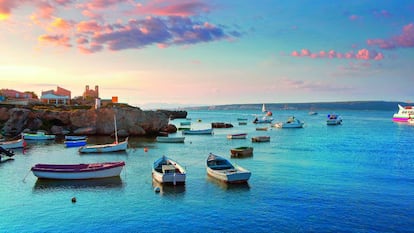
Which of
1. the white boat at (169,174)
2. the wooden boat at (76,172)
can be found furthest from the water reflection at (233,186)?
the wooden boat at (76,172)

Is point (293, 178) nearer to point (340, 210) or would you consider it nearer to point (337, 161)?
point (340, 210)

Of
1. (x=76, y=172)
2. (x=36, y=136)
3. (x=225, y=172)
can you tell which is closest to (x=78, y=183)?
(x=76, y=172)

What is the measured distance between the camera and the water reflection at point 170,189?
35.6 metres

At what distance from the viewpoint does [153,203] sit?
32.6 metres

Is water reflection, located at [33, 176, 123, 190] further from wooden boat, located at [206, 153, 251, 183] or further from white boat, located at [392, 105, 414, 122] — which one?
white boat, located at [392, 105, 414, 122]

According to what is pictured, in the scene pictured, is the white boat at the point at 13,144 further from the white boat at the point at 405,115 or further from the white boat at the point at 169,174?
the white boat at the point at 405,115

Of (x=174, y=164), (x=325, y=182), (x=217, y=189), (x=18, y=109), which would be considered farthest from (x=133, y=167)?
(x=18, y=109)

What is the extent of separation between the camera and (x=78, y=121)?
9488 centimetres

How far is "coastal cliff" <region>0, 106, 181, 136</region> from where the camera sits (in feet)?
302

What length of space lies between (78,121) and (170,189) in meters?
65.8

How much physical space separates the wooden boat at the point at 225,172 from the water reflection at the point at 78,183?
35.4ft

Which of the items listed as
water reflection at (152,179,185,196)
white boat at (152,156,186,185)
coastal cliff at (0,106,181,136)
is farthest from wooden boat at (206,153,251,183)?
coastal cliff at (0,106,181,136)

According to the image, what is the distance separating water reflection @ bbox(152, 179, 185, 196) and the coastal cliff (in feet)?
178

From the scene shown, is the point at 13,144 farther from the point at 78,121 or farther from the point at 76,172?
the point at 76,172
